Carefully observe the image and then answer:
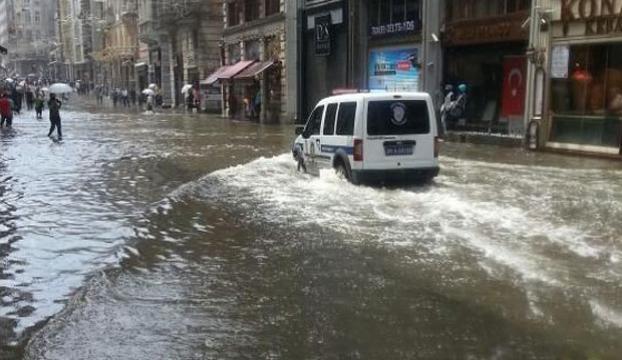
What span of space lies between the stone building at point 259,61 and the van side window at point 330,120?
21657 millimetres

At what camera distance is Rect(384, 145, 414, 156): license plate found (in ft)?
41.2

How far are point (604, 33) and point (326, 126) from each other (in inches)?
350

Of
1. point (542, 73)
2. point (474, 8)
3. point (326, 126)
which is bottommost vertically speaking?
point (326, 126)

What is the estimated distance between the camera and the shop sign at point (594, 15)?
17.5m

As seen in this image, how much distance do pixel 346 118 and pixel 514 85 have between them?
10804 mm

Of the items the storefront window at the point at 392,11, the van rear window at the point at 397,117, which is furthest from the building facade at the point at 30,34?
the van rear window at the point at 397,117

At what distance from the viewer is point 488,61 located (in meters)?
22.8

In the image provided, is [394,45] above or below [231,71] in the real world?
above

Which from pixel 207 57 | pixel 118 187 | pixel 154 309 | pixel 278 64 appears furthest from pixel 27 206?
pixel 207 57

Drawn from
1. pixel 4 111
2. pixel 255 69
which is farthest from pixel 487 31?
pixel 4 111

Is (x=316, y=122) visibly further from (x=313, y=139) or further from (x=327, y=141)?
(x=327, y=141)

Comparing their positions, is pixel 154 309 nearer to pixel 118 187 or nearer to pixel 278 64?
pixel 118 187

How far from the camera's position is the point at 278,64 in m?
36.0

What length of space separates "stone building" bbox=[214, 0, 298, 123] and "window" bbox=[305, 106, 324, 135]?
20818mm
